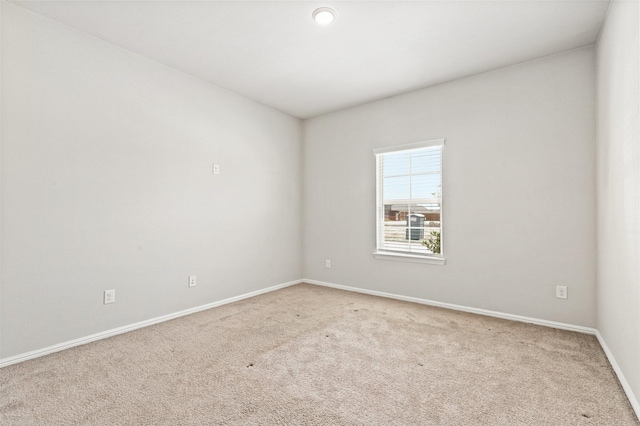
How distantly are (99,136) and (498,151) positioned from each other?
3961 mm

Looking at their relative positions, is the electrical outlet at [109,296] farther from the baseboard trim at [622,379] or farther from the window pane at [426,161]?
the baseboard trim at [622,379]

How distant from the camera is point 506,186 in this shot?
3.26 m

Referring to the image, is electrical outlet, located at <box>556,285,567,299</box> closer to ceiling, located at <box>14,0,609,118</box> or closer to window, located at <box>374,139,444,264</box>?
window, located at <box>374,139,444,264</box>

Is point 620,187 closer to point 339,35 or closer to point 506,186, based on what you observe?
point 506,186

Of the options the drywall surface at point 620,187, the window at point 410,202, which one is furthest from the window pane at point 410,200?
the drywall surface at point 620,187

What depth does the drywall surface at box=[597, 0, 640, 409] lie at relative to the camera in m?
1.78

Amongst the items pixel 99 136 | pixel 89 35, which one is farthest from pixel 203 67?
pixel 99 136

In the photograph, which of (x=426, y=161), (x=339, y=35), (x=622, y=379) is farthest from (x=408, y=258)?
A: (x=339, y=35)

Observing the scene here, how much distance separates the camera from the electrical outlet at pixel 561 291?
2.96m

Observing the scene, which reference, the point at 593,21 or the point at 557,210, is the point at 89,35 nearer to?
the point at 593,21

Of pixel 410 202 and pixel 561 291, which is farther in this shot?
pixel 410 202

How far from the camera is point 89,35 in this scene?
2.72 m

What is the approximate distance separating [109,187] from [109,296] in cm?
101

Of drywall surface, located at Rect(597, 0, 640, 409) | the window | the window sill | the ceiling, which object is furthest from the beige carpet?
the ceiling
